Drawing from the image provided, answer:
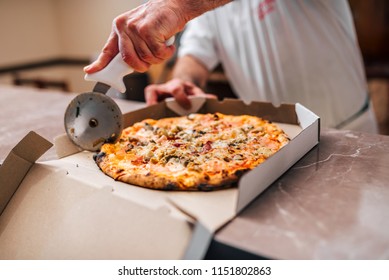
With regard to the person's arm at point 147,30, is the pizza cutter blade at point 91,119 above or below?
below

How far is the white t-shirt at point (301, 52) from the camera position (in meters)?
1.96

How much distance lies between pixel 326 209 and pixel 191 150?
45 cm

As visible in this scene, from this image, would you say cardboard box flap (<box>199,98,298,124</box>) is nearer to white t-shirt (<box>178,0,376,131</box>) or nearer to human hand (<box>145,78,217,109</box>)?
human hand (<box>145,78,217,109</box>)

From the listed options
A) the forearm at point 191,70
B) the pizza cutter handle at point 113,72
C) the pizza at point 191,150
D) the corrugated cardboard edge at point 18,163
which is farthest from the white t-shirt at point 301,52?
the corrugated cardboard edge at point 18,163

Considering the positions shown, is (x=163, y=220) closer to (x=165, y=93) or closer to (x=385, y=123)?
(x=165, y=93)

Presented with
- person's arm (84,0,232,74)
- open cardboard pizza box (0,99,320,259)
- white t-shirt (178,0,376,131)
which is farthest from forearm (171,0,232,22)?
white t-shirt (178,0,376,131)

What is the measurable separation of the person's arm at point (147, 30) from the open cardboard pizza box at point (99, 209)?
1.05 ft

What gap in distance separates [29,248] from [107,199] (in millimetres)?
252

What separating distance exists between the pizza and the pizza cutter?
52mm

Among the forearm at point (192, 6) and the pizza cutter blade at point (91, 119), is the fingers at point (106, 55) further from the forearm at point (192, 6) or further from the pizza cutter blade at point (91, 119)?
the forearm at point (192, 6)

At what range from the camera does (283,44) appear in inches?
78.8

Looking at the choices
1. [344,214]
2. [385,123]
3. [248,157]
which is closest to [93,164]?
[248,157]

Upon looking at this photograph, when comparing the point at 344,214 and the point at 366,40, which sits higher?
the point at 344,214

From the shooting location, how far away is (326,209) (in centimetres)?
88
